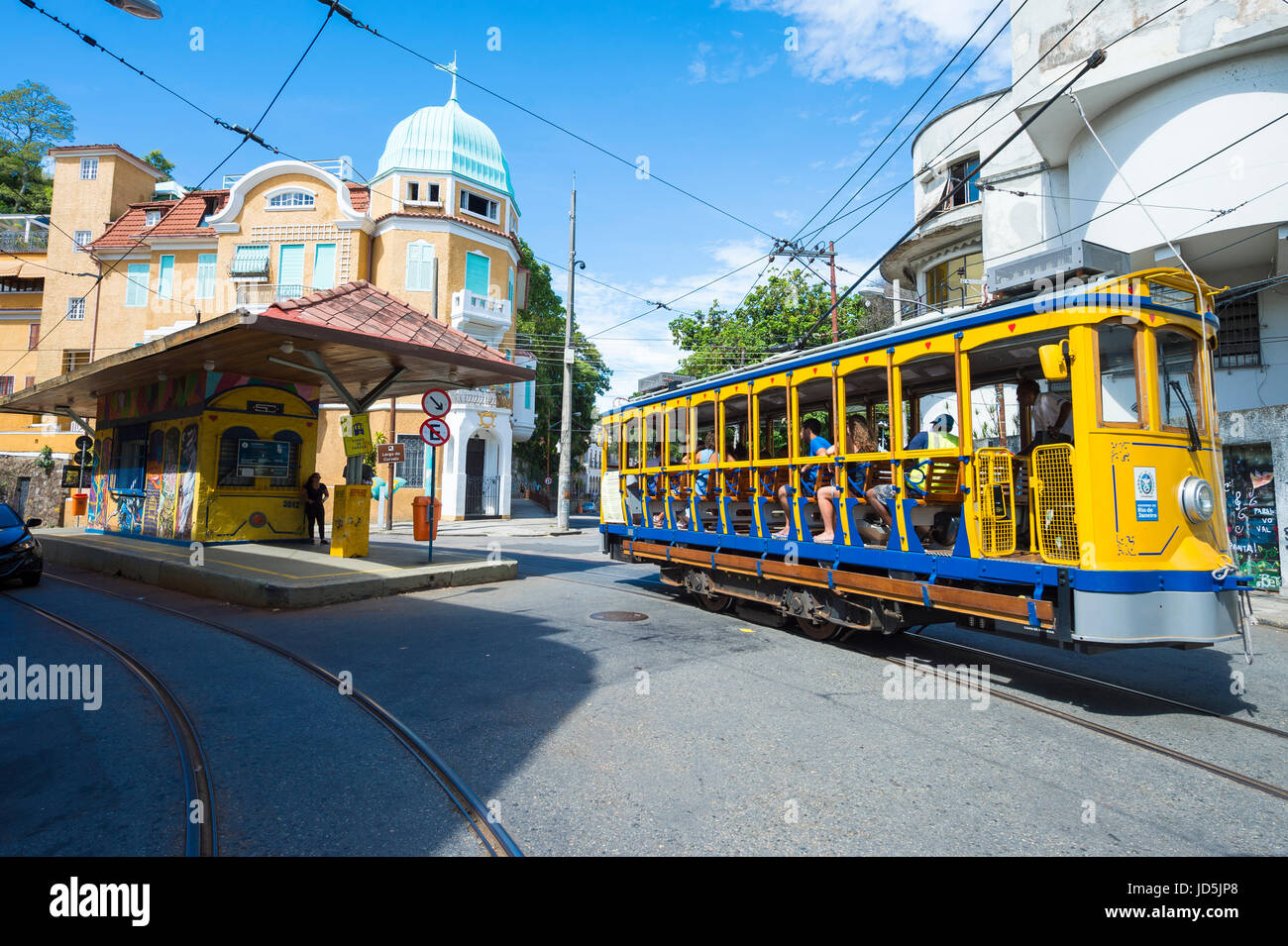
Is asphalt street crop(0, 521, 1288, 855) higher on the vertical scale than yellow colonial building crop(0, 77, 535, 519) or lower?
lower

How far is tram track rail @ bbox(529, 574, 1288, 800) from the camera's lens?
4.03 m

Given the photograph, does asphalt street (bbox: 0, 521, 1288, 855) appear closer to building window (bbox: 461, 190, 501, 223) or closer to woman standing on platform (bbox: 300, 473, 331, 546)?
woman standing on platform (bbox: 300, 473, 331, 546)

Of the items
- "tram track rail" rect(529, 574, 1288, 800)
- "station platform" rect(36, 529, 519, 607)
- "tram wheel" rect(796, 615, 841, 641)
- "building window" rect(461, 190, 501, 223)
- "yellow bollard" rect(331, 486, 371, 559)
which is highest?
"building window" rect(461, 190, 501, 223)

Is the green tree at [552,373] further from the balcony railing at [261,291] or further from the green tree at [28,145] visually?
the green tree at [28,145]

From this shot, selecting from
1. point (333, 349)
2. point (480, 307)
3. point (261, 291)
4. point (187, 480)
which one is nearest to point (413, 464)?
point (480, 307)

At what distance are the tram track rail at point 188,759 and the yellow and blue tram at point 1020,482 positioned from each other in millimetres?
5233

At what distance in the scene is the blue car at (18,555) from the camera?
10.5 meters

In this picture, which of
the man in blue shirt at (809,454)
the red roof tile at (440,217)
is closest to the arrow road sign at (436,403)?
the man in blue shirt at (809,454)

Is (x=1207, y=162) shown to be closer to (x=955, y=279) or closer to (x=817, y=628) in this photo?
(x=955, y=279)

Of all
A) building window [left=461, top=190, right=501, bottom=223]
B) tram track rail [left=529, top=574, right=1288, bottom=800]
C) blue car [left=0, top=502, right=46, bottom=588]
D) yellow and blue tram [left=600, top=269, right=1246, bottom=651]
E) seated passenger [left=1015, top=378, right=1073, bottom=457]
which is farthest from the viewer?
building window [left=461, top=190, right=501, bottom=223]

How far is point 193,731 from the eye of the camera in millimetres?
4512

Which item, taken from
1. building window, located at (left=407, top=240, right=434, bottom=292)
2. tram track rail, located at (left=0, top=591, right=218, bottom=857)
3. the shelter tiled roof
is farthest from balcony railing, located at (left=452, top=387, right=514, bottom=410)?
tram track rail, located at (left=0, top=591, right=218, bottom=857)

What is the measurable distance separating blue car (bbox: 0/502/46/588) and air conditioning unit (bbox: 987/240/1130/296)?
46.0ft

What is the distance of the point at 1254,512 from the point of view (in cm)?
1280
